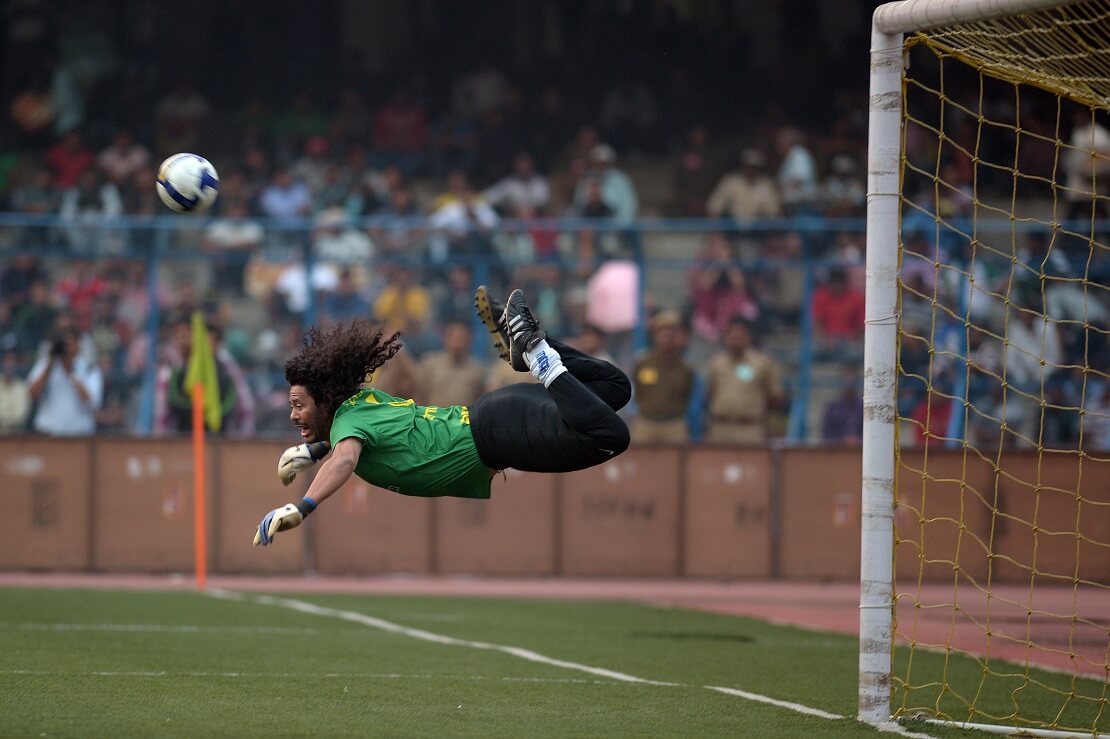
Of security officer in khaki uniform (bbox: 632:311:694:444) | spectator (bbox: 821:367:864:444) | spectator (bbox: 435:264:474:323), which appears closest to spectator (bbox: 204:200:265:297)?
spectator (bbox: 435:264:474:323)

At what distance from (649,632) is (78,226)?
1015cm

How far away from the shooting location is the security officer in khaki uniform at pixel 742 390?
17.8 m

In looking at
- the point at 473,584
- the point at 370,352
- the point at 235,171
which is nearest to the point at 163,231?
the point at 235,171

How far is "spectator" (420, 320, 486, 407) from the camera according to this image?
17438mm

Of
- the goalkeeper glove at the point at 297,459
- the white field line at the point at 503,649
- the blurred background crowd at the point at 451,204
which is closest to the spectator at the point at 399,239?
the blurred background crowd at the point at 451,204

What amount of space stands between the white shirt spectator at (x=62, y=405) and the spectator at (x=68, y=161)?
4.92 meters

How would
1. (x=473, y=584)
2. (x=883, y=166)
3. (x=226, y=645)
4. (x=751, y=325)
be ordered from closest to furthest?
(x=883, y=166) → (x=226, y=645) → (x=473, y=584) → (x=751, y=325)

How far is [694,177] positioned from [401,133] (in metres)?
4.60

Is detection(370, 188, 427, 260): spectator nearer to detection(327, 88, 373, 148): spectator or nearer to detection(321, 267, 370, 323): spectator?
detection(321, 267, 370, 323): spectator

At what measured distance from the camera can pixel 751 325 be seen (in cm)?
1917

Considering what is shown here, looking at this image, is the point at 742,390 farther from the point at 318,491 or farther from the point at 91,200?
the point at 318,491

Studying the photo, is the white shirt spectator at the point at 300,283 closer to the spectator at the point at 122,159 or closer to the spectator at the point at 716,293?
the spectator at the point at 122,159

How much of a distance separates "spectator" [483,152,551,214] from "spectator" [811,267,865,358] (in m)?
5.01

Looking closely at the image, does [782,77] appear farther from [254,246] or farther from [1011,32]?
[1011,32]
